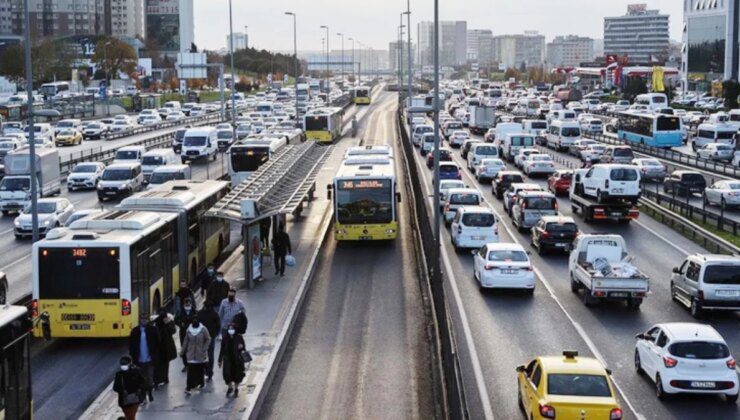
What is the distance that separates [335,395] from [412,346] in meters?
4.13

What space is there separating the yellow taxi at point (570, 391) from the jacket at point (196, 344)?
5.81 metres

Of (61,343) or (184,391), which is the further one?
(61,343)

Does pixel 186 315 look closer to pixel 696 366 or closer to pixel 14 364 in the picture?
pixel 14 364

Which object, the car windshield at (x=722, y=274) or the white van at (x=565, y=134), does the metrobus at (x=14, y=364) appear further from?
the white van at (x=565, y=134)

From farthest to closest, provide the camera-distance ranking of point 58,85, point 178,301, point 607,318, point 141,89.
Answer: point 141,89
point 58,85
point 607,318
point 178,301

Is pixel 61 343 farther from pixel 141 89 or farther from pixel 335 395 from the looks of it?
pixel 141 89

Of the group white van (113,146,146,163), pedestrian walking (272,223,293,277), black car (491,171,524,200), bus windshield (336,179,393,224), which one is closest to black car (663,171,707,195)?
black car (491,171,524,200)

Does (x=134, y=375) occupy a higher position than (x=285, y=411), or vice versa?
(x=134, y=375)

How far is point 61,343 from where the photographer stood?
24031 millimetres

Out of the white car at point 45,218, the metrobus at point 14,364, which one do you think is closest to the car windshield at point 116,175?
the white car at point 45,218

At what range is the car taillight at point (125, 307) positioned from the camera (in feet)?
75.4

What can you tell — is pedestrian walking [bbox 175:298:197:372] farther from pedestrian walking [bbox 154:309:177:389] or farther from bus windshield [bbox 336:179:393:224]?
bus windshield [bbox 336:179:393:224]

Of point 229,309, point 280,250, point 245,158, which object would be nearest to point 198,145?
point 245,158

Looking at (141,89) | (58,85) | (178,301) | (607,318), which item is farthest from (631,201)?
(141,89)
